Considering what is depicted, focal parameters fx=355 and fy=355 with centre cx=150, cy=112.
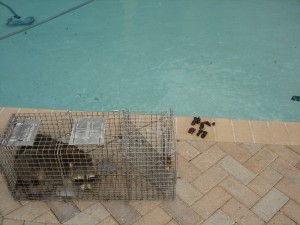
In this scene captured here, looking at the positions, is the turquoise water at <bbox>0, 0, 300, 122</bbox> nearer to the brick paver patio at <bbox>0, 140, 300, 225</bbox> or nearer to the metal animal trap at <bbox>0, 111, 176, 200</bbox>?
the brick paver patio at <bbox>0, 140, 300, 225</bbox>

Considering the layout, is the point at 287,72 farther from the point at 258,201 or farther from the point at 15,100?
the point at 15,100

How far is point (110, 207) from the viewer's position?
2902 mm

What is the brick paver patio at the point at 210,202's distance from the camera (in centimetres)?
282

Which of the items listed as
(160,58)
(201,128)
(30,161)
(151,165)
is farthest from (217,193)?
(160,58)

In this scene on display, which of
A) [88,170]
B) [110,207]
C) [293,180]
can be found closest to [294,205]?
[293,180]

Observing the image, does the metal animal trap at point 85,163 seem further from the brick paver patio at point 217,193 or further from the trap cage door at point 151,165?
the brick paver patio at point 217,193

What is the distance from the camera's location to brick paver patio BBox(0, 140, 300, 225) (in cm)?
282

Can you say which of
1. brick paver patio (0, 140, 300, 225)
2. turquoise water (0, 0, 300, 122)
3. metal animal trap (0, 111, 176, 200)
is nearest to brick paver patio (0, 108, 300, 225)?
brick paver patio (0, 140, 300, 225)

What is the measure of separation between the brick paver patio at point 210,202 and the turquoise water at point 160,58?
3.79 feet

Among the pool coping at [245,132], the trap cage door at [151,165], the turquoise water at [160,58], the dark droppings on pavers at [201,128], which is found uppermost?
the trap cage door at [151,165]

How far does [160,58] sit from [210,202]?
2.82 m

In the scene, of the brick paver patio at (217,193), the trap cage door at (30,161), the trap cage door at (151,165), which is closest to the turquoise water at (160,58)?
the brick paver patio at (217,193)

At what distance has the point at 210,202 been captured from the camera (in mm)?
2955

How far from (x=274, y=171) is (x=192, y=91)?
1812 millimetres
